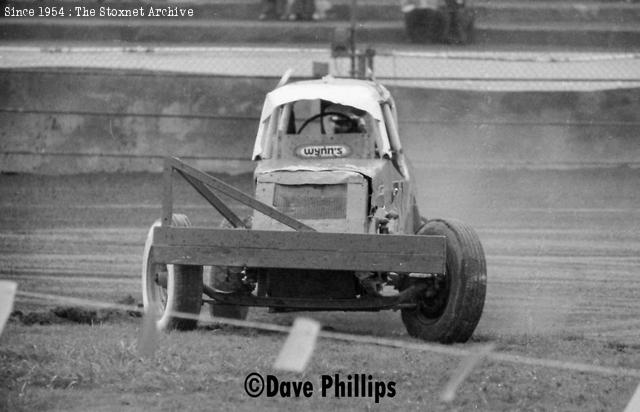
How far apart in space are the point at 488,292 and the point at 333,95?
7.76 ft

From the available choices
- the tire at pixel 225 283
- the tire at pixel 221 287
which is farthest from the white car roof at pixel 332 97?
the tire at pixel 221 287

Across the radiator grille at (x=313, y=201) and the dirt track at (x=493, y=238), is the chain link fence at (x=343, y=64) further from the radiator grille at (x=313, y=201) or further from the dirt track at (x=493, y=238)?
the radiator grille at (x=313, y=201)

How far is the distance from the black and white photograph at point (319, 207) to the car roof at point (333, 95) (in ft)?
0.08

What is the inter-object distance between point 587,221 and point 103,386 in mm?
8665

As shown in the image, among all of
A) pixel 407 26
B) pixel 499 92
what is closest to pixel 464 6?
pixel 407 26

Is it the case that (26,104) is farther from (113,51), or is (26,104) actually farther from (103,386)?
(103,386)

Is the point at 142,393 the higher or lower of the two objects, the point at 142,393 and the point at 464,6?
the lower

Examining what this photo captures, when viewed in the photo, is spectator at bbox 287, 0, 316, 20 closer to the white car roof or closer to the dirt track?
the dirt track

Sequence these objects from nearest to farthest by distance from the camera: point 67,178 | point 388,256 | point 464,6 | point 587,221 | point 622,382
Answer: point 622,382
point 388,256
point 587,221
point 67,178
point 464,6

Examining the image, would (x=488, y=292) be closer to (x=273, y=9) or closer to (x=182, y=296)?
(x=182, y=296)

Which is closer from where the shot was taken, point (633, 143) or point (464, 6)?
point (633, 143)

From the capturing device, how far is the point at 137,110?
16.9m

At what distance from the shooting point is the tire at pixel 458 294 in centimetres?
862

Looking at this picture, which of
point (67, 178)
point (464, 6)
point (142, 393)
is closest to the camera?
point (142, 393)
